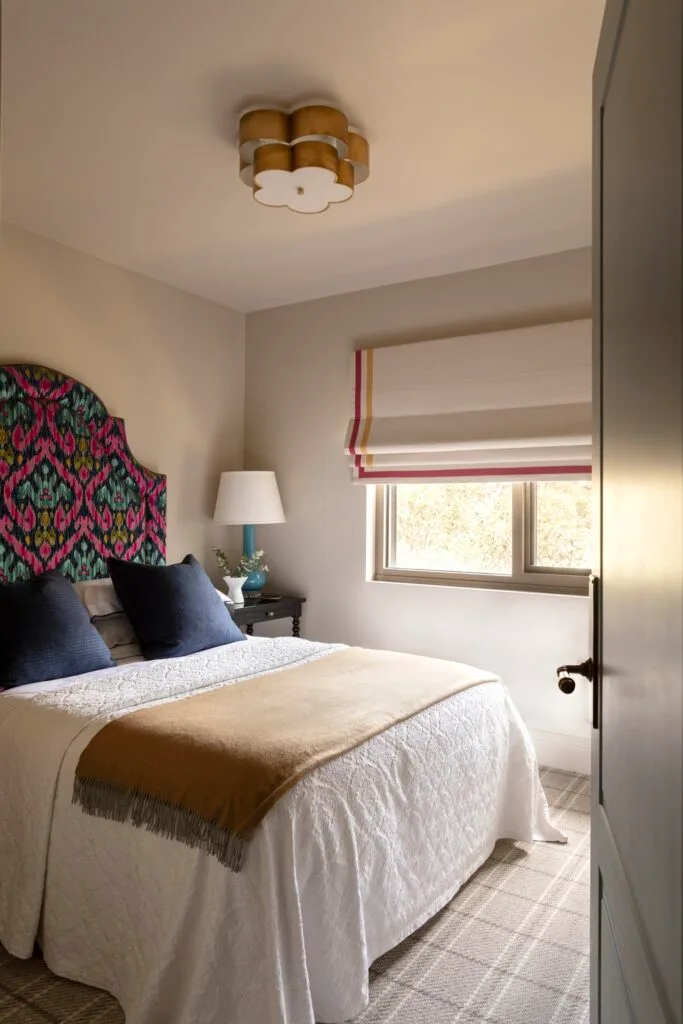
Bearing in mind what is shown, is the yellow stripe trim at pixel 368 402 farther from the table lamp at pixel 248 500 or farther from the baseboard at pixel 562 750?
the baseboard at pixel 562 750

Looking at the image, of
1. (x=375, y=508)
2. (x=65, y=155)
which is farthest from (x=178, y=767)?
(x=375, y=508)

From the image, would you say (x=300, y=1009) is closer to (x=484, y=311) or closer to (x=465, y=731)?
(x=465, y=731)

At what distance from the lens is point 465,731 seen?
8.16 feet

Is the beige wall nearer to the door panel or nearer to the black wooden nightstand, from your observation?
the black wooden nightstand

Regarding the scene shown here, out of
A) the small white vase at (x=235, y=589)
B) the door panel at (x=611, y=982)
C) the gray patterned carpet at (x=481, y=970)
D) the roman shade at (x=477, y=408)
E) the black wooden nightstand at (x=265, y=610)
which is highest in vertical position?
the roman shade at (x=477, y=408)

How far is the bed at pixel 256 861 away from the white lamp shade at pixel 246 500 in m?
1.42

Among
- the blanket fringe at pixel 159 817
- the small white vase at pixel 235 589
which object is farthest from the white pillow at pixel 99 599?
A: the blanket fringe at pixel 159 817

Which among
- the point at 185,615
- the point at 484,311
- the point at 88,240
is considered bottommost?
the point at 185,615

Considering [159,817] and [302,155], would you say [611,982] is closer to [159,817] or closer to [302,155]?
[159,817]

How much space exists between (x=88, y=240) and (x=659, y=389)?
3344 millimetres

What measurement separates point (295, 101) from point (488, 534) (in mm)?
2300

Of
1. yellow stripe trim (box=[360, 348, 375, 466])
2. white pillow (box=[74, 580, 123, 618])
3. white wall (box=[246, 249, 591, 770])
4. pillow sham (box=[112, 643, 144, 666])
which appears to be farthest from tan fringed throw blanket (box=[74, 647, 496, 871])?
yellow stripe trim (box=[360, 348, 375, 466])

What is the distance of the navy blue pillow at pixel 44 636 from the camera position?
2576 millimetres

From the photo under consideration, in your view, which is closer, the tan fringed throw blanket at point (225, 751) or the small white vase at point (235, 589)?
the tan fringed throw blanket at point (225, 751)
